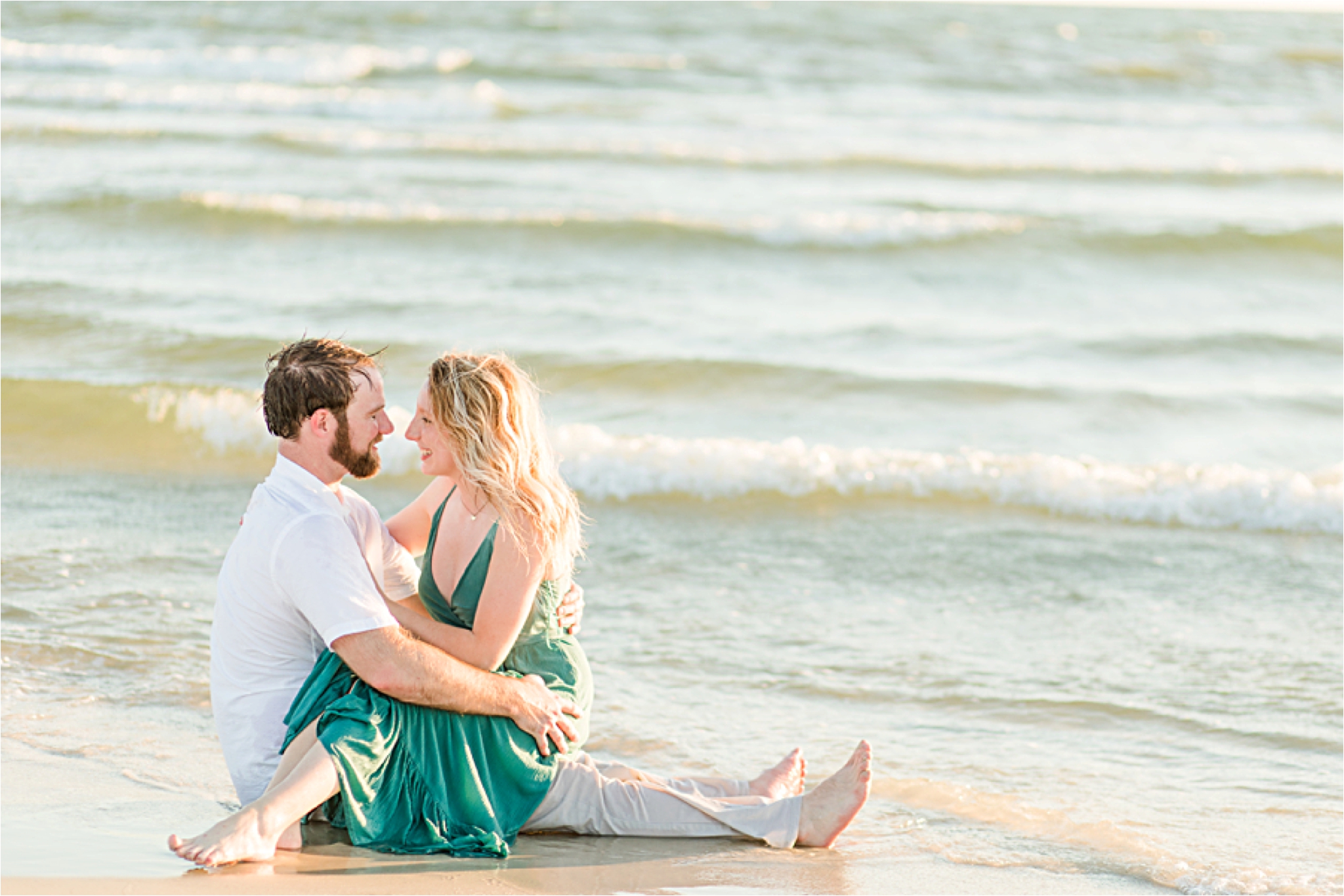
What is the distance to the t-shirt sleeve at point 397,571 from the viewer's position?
3.84 metres

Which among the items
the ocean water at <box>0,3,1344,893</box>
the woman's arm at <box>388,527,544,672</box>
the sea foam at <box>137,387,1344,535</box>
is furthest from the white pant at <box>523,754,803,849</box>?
the sea foam at <box>137,387,1344,535</box>

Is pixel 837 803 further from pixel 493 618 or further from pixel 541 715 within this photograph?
pixel 493 618

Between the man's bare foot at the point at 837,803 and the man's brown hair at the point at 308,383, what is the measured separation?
167 cm

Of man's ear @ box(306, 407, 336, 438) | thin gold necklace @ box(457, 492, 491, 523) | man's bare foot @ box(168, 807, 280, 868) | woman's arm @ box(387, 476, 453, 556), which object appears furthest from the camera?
woman's arm @ box(387, 476, 453, 556)

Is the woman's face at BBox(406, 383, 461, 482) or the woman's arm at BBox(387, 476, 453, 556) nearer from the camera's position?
the woman's face at BBox(406, 383, 461, 482)

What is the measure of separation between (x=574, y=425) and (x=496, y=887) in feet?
16.6

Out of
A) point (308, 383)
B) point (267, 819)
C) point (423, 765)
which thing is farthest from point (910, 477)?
point (267, 819)

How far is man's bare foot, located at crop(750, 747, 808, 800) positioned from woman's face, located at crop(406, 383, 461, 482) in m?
1.26

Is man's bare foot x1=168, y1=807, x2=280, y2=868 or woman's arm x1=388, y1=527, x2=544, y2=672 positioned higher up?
woman's arm x1=388, y1=527, x2=544, y2=672

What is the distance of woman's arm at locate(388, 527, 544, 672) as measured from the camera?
11.7 ft

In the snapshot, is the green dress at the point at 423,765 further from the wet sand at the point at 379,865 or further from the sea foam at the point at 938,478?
the sea foam at the point at 938,478

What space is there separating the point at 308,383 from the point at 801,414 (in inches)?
231

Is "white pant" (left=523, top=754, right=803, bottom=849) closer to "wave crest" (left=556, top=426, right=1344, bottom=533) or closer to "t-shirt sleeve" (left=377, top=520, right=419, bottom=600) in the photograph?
"t-shirt sleeve" (left=377, top=520, right=419, bottom=600)

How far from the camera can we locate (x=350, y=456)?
3562 mm
